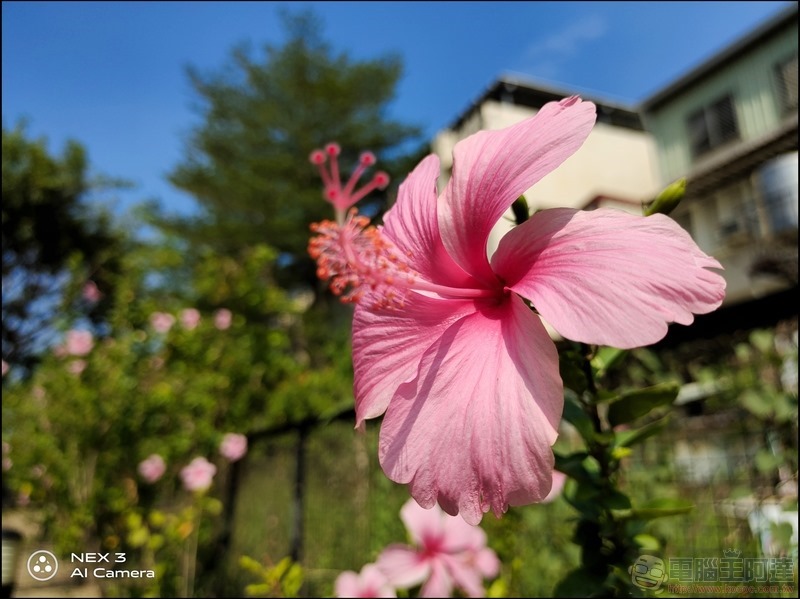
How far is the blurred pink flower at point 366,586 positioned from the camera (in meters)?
1.05

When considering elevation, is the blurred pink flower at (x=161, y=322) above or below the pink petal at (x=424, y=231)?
above

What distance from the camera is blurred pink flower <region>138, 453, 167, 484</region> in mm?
3156

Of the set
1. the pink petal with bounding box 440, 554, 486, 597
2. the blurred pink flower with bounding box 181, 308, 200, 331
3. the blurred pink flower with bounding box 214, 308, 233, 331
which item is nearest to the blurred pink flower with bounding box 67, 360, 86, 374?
the blurred pink flower with bounding box 181, 308, 200, 331

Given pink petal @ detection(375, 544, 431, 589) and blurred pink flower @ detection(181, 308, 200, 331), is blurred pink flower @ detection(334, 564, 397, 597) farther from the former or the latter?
blurred pink flower @ detection(181, 308, 200, 331)

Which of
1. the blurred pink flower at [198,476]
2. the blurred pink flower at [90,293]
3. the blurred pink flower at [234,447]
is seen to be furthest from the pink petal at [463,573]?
the blurred pink flower at [90,293]

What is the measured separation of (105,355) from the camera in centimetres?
363

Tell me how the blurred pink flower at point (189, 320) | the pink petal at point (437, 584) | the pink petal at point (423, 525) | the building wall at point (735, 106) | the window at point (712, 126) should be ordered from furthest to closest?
the window at point (712, 126) < the building wall at point (735, 106) < the blurred pink flower at point (189, 320) < the pink petal at point (423, 525) < the pink petal at point (437, 584)

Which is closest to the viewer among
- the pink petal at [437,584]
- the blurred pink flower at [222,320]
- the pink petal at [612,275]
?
the pink petal at [612,275]

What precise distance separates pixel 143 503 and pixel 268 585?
234 cm

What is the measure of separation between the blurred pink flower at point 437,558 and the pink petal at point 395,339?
0.52m

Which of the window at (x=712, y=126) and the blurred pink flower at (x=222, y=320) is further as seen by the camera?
the window at (x=712, y=126)

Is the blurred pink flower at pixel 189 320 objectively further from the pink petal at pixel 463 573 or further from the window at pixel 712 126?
the window at pixel 712 126

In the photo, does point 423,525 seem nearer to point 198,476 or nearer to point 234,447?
point 198,476

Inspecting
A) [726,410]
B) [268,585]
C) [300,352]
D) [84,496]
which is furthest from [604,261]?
[300,352]
